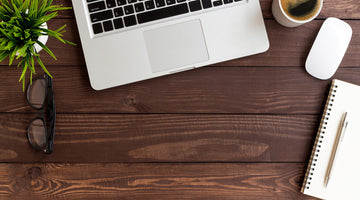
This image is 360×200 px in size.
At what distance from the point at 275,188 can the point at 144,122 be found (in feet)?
1.14

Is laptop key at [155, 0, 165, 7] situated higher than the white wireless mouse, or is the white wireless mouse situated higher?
laptop key at [155, 0, 165, 7]

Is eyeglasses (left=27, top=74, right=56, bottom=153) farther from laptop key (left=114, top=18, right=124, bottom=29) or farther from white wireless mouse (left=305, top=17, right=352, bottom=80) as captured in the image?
white wireless mouse (left=305, top=17, right=352, bottom=80)

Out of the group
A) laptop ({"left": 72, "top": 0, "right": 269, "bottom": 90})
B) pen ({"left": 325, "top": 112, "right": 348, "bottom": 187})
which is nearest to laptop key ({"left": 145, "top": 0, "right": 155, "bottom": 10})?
laptop ({"left": 72, "top": 0, "right": 269, "bottom": 90})

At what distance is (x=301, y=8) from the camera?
0.68m

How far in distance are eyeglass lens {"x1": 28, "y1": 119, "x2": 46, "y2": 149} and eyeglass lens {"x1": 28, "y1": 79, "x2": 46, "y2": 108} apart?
0.04m

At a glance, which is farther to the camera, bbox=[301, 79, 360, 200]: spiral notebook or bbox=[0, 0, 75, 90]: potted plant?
bbox=[301, 79, 360, 200]: spiral notebook

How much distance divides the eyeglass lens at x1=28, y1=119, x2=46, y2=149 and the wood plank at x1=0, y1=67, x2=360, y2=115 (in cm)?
4

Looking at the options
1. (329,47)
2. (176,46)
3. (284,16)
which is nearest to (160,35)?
(176,46)

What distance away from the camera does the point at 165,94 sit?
74 cm

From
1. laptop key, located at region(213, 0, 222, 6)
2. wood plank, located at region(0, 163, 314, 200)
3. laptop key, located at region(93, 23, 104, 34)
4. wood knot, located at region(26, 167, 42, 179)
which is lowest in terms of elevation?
wood plank, located at region(0, 163, 314, 200)

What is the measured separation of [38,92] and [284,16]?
572 mm

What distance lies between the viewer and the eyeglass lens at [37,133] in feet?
2.35

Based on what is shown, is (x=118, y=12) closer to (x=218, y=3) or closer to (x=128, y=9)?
(x=128, y=9)

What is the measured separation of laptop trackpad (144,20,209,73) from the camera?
69 cm
